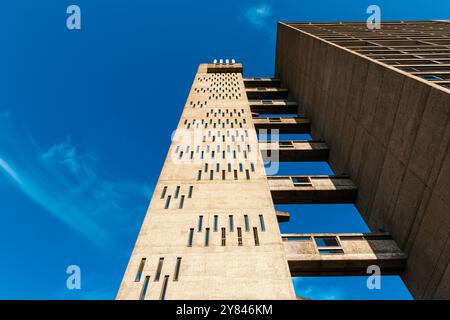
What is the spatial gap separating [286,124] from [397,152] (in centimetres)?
1392

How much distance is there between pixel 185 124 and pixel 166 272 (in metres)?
14.2

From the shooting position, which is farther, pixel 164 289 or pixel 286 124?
pixel 286 124

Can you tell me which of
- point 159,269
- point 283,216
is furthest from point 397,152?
point 159,269

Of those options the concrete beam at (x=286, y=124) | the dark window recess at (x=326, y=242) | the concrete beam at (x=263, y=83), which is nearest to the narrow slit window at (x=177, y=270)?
the dark window recess at (x=326, y=242)

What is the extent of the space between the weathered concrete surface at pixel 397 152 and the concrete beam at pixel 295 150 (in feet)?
2.84

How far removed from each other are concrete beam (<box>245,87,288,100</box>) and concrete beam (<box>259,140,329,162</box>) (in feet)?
47.5

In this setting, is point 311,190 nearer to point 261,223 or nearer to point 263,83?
point 261,223

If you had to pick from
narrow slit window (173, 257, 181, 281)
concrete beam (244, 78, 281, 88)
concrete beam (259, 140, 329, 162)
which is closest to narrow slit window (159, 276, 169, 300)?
narrow slit window (173, 257, 181, 281)

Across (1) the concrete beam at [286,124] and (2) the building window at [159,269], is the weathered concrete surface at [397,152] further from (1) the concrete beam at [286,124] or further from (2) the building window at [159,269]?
(2) the building window at [159,269]

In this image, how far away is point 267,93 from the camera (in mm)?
36656

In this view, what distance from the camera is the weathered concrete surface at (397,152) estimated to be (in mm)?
10672

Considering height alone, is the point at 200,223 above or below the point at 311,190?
above

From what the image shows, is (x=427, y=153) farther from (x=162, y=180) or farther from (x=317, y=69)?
(x=317, y=69)
